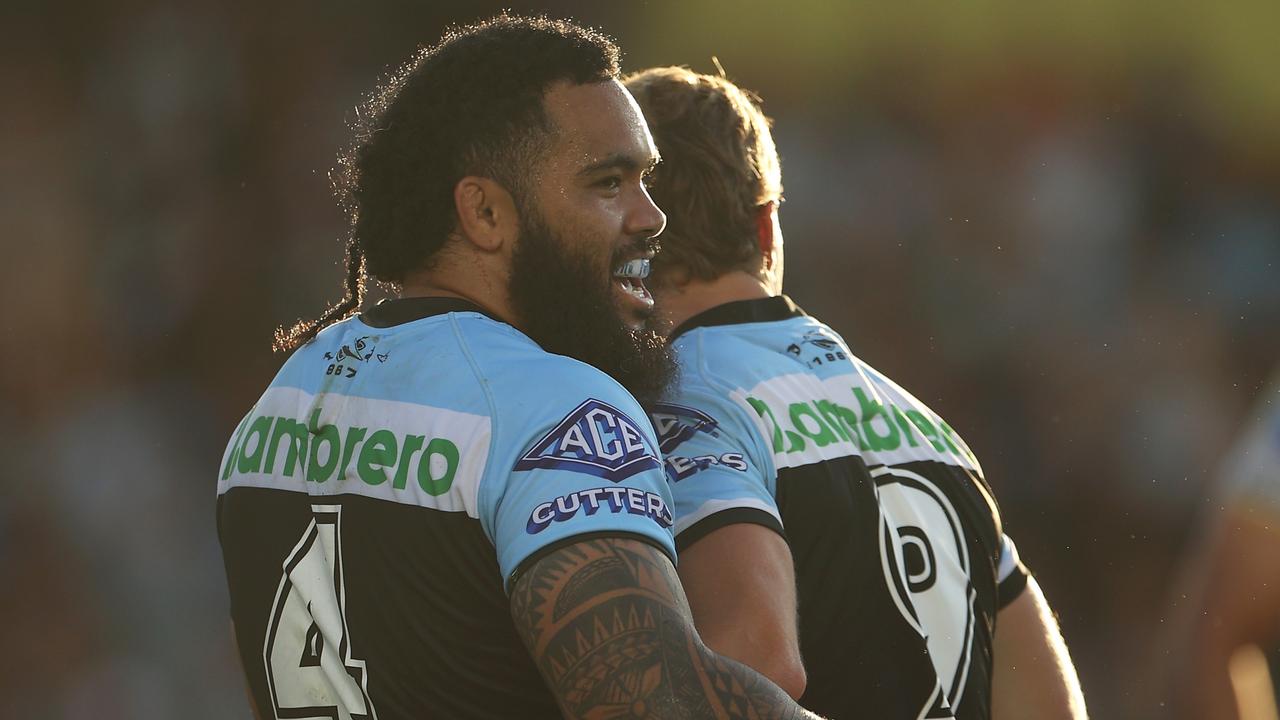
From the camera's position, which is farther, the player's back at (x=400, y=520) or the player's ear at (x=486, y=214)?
the player's ear at (x=486, y=214)

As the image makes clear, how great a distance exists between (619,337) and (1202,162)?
7.90 metres

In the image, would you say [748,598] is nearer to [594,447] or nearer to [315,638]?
[594,447]

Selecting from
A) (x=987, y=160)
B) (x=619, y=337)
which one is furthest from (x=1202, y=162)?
(x=619, y=337)

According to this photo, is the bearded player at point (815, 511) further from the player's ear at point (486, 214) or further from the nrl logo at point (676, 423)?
the player's ear at point (486, 214)

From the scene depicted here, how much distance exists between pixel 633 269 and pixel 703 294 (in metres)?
0.45

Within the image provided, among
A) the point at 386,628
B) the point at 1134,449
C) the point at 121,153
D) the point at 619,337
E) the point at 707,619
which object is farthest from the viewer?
the point at 1134,449

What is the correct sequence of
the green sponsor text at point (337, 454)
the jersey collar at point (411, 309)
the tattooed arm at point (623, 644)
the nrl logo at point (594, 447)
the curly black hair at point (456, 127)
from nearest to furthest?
the tattooed arm at point (623, 644), the nrl logo at point (594, 447), the green sponsor text at point (337, 454), the jersey collar at point (411, 309), the curly black hair at point (456, 127)

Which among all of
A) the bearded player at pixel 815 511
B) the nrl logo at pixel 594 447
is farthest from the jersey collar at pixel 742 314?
the nrl logo at pixel 594 447

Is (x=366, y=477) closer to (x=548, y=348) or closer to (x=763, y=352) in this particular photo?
(x=548, y=348)

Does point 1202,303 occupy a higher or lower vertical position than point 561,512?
lower

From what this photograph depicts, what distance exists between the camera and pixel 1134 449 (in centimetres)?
834

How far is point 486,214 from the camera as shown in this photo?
2381mm

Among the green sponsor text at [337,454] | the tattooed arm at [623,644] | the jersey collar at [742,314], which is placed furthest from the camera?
the jersey collar at [742,314]

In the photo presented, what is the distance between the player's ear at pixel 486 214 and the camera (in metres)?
2.37
